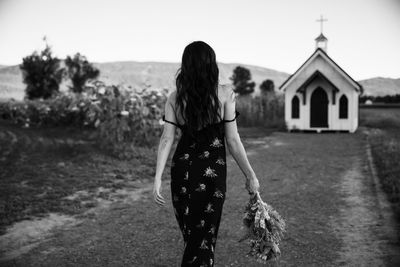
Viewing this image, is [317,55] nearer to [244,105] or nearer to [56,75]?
[244,105]

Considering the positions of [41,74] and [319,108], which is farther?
[41,74]

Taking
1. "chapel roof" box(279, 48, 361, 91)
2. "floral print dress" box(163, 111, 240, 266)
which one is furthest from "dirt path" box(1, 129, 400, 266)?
"chapel roof" box(279, 48, 361, 91)

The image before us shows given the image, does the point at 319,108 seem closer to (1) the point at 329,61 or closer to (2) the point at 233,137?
(1) the point at 329,61

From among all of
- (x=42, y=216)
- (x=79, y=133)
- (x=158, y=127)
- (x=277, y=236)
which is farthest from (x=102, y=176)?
(x=79, y=133)

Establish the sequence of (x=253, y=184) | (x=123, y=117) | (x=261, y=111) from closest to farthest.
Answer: (x=253, y=184) < (x=123, y=117) < (x=261, y=111)

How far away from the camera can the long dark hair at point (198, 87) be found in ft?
10.2

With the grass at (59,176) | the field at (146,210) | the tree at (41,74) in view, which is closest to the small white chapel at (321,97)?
the field at (146,210)

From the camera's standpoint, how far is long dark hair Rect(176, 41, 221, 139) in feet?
10.2

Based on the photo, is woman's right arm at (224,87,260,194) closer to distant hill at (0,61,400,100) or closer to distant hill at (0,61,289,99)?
distant hill at (0,61,400,100)

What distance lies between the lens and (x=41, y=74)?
28672 millimetres

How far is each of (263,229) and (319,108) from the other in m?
20.6

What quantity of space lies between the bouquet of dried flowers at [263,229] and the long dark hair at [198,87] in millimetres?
853

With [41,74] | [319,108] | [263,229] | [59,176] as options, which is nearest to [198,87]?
[263,229]

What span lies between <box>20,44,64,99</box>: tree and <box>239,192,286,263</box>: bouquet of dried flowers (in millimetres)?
27330
